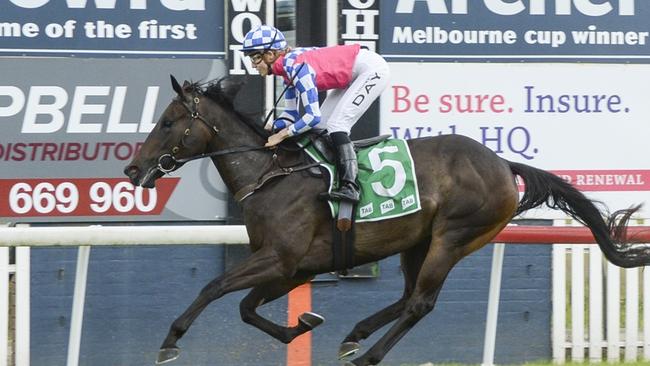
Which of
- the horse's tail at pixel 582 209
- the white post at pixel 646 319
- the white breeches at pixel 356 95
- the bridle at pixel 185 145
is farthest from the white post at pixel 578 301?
the bridle at pixel 185 145

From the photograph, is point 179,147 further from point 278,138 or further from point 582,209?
point 582,209

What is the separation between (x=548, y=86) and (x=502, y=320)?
5.36 ft

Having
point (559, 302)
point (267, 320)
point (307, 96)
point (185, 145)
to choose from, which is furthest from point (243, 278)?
point (559, 302)

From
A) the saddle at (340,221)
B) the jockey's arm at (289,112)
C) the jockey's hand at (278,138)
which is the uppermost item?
the jockey's arm at (289,112)

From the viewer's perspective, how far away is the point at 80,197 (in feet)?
27.5

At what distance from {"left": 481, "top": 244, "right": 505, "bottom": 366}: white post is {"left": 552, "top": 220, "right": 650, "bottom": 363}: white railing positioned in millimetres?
813

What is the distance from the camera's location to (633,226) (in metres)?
8.34

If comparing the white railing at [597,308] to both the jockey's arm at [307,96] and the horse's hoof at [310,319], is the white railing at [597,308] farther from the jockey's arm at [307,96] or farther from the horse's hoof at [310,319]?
the jockey's arm at [307,96]

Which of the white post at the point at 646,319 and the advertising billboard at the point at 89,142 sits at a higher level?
the advertising billboard at the point at 89,142

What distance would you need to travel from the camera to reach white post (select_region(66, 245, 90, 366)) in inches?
301

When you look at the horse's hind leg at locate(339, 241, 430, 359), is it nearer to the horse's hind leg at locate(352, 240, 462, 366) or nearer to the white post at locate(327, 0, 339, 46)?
the horse's hind leg at locate(352, 240, 462, 366)

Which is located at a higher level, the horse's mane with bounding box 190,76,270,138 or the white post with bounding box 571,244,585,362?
the horse's mane with bounding box 190,76,270,138

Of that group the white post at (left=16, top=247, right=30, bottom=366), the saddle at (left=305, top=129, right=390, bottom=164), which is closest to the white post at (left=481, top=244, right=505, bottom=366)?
the saddle at (left=305, top=129, right=390, bottom=164)

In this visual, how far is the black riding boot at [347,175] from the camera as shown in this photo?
7129 mm
